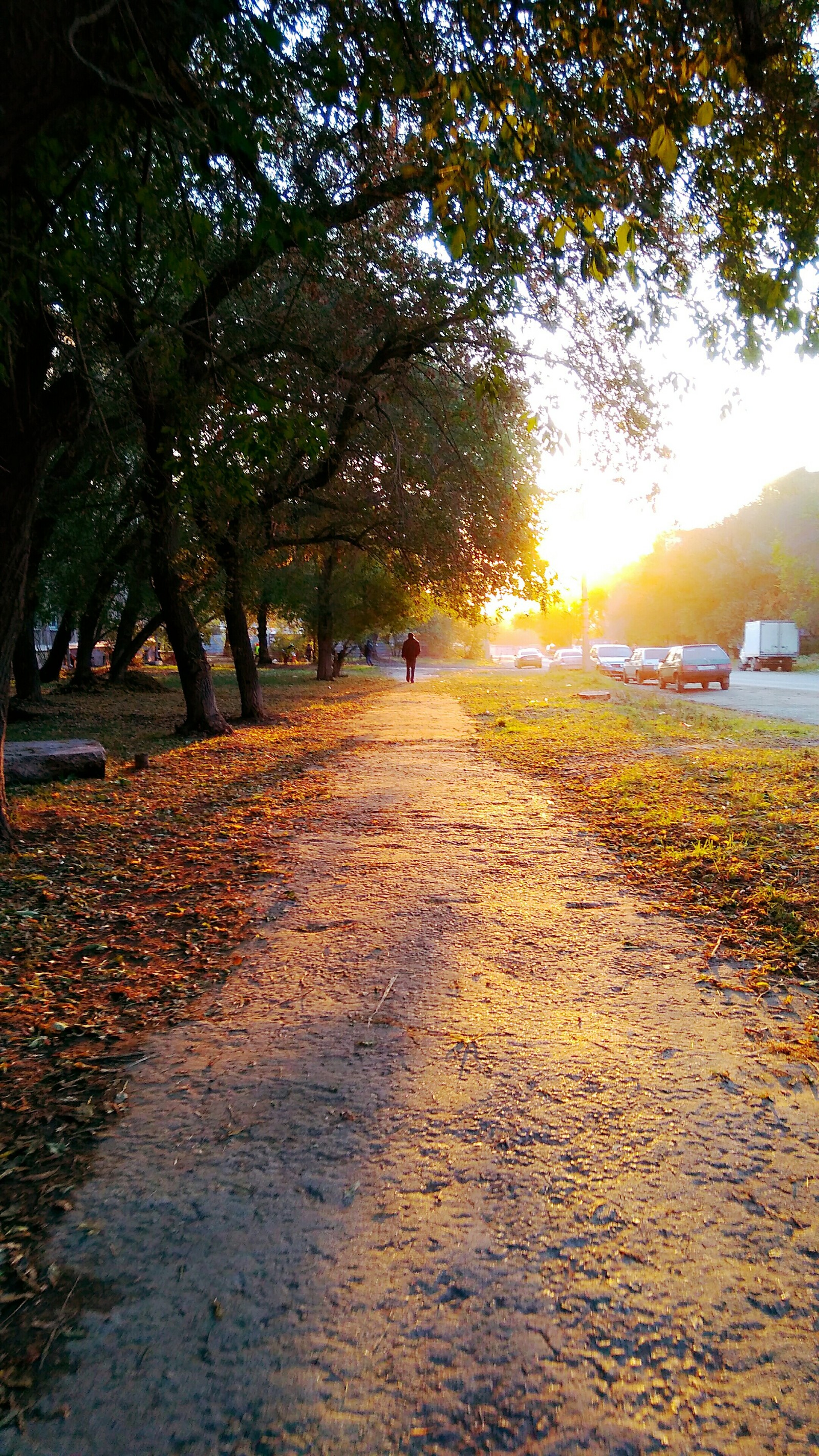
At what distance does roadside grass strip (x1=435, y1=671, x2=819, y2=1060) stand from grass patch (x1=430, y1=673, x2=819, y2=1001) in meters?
0.02

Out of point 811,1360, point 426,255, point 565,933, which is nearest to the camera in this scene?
point 811,1360

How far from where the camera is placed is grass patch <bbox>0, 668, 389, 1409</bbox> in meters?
2.40

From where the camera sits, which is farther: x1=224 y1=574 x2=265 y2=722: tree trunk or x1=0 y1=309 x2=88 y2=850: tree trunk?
x1=224 y1=574 x2=265 y2=722: tree trunk

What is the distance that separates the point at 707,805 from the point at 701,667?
22.8 meters

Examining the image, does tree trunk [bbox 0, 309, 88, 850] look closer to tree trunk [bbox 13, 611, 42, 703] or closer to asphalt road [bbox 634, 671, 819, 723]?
tree trunk [bbox 13, 611, 42, 703]

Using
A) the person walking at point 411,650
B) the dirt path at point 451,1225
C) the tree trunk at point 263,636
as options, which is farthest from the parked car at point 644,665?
the dirt path at point 451,1225

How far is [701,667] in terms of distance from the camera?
28969 mm

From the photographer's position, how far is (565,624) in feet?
327

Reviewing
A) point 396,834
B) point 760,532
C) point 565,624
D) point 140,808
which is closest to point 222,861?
point 396,834

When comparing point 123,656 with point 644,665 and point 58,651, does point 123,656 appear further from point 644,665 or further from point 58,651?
point 644,665

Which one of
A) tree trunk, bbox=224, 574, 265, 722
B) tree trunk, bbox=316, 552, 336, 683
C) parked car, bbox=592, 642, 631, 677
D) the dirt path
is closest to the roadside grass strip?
the dirt path

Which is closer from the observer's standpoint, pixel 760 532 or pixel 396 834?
pixel 396 834

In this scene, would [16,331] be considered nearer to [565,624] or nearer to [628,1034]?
[628,1034]

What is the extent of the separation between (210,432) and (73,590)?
11.6 meters
